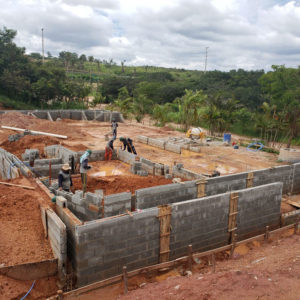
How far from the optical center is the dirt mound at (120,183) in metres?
9.79

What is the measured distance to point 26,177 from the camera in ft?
31.0

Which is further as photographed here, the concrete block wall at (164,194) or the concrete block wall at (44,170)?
the concrete block wall at (44,170)

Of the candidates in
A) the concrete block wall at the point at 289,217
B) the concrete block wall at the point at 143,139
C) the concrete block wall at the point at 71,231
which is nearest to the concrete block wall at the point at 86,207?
the concrete block wall at the point at 71,231

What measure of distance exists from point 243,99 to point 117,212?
33.1 meters

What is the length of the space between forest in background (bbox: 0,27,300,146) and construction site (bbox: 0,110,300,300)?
10.1 m

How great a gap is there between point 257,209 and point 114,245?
4.73m

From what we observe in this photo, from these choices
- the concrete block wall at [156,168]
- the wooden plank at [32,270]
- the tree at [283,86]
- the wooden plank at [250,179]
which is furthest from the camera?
the tree at [283,86]

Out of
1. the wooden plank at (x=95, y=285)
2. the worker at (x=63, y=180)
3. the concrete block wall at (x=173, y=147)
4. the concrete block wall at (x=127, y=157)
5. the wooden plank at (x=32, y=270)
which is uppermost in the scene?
the worker at (x=63, y=180)

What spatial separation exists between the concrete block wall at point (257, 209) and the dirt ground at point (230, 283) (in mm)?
1390

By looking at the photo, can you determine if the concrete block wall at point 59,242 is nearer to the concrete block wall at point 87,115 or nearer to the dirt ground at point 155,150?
the dirt ground at point 155,150

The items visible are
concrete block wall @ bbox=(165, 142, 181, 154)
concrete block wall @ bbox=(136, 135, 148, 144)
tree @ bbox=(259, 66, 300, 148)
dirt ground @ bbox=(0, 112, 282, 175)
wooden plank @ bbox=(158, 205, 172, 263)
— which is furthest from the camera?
tree @ bbox=(259, 66, 300, 148)

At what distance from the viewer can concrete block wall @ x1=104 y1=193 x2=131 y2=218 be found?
746 centimetres

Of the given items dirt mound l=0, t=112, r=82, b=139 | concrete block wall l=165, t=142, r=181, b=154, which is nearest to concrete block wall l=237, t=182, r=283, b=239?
concrete block wall l=165, t=142, r=181, b=154

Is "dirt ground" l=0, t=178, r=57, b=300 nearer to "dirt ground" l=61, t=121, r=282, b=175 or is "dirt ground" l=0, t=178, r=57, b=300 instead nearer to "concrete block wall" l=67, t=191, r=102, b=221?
"concrete block wall" l=67, t=191, r=102, b=221
